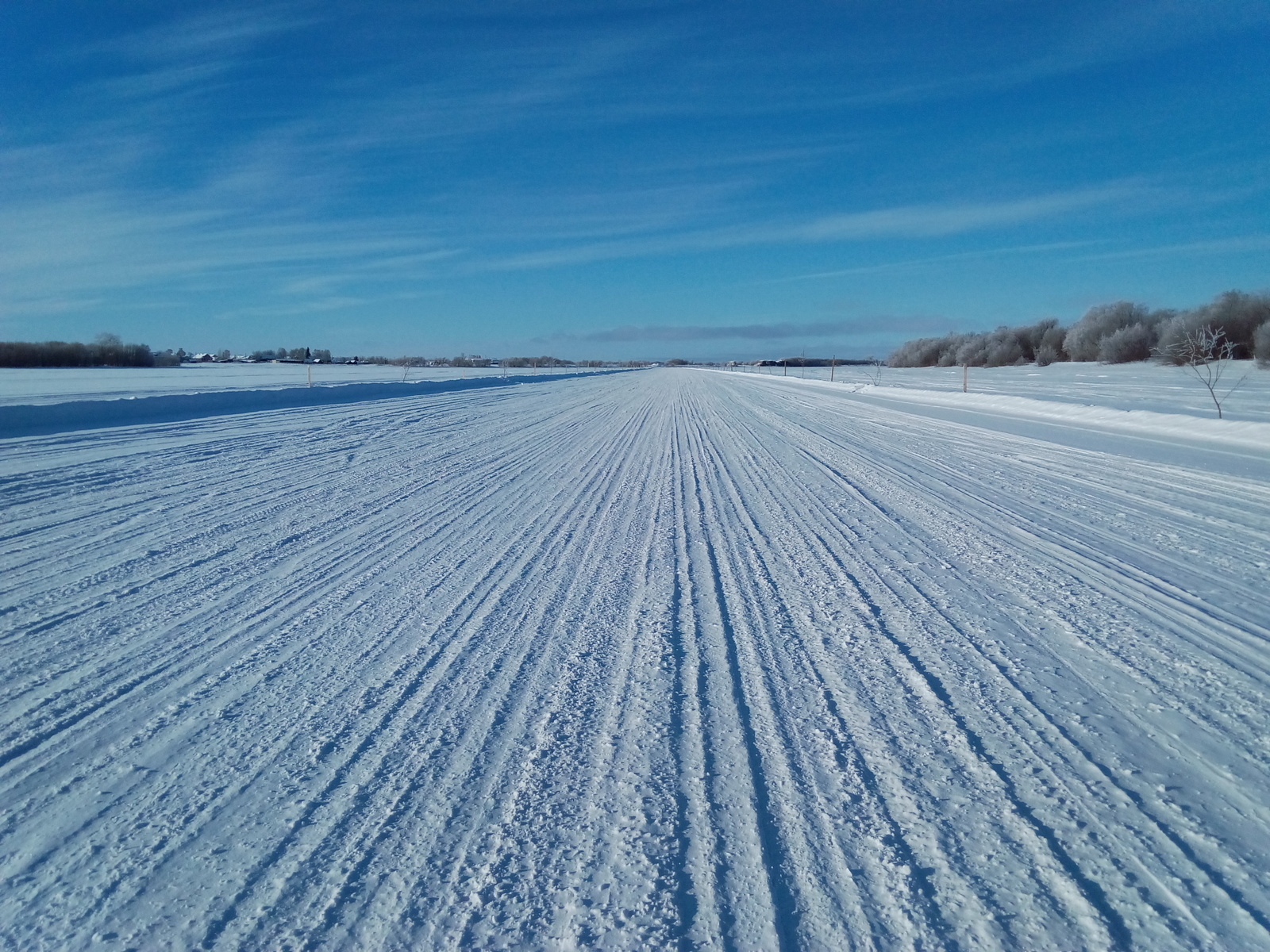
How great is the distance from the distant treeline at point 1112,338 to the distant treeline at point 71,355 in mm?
66169

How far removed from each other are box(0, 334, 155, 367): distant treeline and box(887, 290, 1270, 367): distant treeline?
66.2m

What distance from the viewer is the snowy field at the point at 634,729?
2.61 m

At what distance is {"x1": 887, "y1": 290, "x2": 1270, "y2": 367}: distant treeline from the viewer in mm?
43250

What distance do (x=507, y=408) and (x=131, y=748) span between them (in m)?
22.9

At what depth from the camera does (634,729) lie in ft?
12.4

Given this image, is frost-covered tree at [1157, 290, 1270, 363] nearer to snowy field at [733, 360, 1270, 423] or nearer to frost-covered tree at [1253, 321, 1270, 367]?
snowy field at [733, 360, 1270, 423]

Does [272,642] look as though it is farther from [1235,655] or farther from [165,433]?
[165,433]

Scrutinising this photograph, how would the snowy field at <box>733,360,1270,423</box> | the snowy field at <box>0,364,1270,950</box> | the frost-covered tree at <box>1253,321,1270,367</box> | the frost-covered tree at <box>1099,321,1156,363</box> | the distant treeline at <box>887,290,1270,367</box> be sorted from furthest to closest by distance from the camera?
the frost-covered tree at <box>1099,321,1156,363</box>, the distant treeline at <box>887,290,1270,367</box>, the frost-covered tree at <box>1253,321,1270,367</box>, the snowy field at <box>733,360,1270,423</box>, the snowy field at <box>0,364,1270,950</box>

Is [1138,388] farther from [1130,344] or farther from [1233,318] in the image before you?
[1130,344]

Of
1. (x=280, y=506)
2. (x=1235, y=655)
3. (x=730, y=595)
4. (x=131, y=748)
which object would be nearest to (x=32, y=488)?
(x=280, y=506)

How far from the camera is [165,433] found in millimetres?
16250

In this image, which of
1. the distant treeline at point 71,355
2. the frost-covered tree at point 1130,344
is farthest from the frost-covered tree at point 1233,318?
the distant treeline at point 71,355

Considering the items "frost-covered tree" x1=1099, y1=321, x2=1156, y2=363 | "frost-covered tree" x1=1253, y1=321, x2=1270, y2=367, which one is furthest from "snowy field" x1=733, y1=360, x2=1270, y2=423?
"frost-covered tree" x1=1099, y1=321, x2=1156, y2=363

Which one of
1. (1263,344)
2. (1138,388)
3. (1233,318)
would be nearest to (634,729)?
(1138,388)
